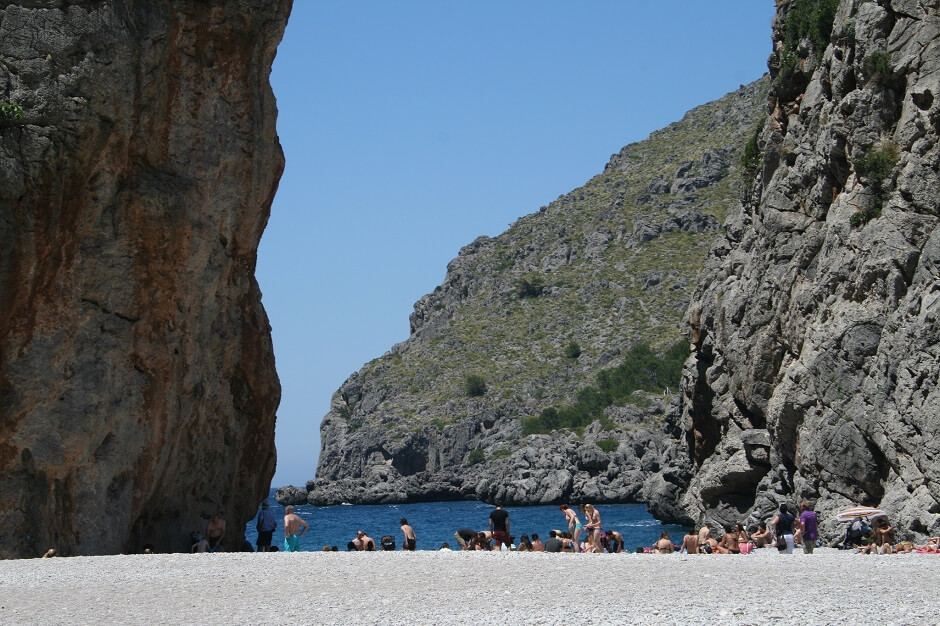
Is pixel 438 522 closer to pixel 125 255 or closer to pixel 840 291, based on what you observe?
pixel 840 291

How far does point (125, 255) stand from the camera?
25.0 m

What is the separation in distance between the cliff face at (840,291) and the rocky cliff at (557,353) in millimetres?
53558

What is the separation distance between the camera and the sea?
220ft

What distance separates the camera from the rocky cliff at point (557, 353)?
365 ft

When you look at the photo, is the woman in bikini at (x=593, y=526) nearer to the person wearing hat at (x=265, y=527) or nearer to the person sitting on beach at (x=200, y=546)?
the person wearing hat at (x=265, y=527)

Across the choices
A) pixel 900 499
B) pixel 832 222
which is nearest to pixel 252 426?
pixel 900 499

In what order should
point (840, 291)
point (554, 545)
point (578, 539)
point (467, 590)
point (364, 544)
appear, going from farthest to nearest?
1. point (840, 291)
2. point (364, 544)
3. point (578, 539)
4. point (554, 545)
5. point (467, 590)

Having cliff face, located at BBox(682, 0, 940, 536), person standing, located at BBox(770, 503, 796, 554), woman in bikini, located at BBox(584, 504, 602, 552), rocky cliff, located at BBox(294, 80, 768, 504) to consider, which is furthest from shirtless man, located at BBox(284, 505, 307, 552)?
rocky cliff, located at BBox(294, 80, 768, 504)

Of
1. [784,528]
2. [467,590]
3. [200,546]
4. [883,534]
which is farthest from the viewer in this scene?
[883,534]

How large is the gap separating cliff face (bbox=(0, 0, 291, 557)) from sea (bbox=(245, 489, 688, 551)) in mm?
27911

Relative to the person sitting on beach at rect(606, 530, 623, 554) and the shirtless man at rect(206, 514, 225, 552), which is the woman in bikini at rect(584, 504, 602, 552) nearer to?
the person sitting on beach at rect(606, 530, 623, 554)

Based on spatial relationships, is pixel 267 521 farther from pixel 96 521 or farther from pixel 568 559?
pixel 568 559

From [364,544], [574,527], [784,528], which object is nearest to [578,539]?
[574,527]

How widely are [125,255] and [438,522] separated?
69.2 metres
